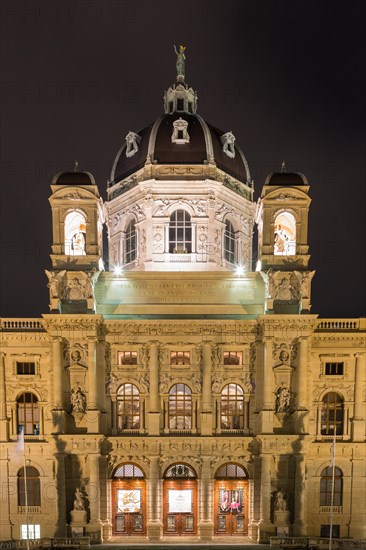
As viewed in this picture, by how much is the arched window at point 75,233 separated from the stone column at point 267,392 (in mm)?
13020

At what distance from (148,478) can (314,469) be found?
10.2m

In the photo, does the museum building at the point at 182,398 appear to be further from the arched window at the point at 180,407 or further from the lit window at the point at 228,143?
the lit window at the point at 228,143

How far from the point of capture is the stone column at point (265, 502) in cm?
3222

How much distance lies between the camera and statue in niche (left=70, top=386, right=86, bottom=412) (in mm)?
33188

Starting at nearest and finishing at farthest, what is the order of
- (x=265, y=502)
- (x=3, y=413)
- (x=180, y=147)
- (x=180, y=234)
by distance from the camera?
(x=265, y=502) < (x=3, y=413) < (x=180, y=234) < (x=180, y=147)

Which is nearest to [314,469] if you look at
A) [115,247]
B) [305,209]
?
[305,209]

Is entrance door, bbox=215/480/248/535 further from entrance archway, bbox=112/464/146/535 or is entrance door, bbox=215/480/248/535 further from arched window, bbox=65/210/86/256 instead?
arched window, bbox=65/210/86/256

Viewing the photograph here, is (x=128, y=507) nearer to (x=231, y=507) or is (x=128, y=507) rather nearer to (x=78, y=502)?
(x=78, y=502)

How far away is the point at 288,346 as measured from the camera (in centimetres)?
3375

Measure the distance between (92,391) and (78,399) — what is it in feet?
3.23

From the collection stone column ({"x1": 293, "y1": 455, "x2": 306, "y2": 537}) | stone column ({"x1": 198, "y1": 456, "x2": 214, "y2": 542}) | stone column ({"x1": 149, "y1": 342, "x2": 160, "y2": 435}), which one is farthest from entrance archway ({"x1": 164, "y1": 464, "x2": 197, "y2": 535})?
stone column ({"x1": 293, "y1": 455, "x2": 306, "y2": 537})

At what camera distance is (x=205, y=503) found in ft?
109

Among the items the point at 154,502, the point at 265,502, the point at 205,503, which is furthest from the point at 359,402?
the point at 154,502

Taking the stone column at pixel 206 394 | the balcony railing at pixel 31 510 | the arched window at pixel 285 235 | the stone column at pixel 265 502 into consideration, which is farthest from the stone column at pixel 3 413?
the arched window at pixel 285 235
